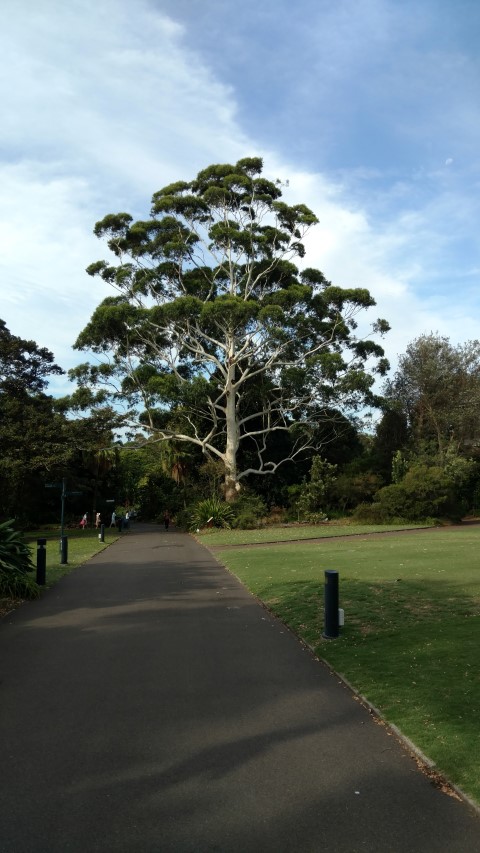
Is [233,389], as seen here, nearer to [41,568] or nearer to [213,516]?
[213,516]

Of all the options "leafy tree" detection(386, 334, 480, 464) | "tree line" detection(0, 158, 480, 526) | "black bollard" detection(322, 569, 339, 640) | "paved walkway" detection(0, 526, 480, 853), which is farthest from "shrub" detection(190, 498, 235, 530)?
"black bollard" detection(322, 569, 339, 640)

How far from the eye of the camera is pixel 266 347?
38562 mm

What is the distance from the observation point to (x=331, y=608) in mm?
7918

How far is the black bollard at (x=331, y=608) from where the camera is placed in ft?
25.8

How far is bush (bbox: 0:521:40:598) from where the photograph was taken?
1152cm

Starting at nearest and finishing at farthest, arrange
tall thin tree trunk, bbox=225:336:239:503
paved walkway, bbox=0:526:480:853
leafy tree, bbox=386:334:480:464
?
paved walkway, bbox=0:526:480:853, tall thin tree trunk, bbox=225:336:239:503, leafy tree, bbox=386:334:480:464

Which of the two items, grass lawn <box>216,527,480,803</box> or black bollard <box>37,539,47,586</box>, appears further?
black bollard <box>37,539,47,586</box>

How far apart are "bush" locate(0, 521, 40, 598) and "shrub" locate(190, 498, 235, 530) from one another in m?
22.3

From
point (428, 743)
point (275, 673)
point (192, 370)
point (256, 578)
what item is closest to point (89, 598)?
point (256, 578)

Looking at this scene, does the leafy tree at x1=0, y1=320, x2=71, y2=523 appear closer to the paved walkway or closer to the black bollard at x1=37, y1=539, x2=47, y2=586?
the black bollard at x1=37, y1=539, x2=47, y2=586

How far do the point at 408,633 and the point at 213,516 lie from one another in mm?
27759

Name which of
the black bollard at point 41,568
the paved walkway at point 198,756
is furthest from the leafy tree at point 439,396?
the paved walkway at point 198,756

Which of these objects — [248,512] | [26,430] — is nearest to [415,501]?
[248,512]

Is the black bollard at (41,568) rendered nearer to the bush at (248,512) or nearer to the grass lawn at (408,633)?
the grass lawn at (408,633)
